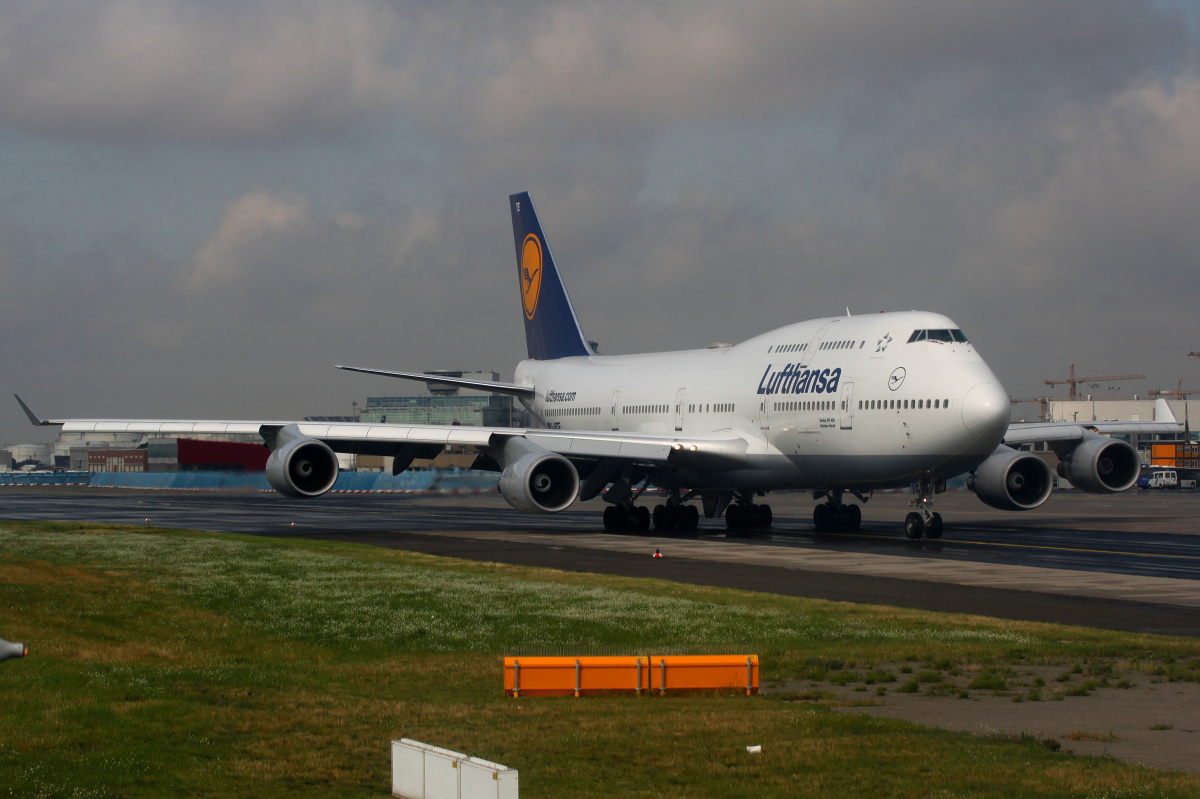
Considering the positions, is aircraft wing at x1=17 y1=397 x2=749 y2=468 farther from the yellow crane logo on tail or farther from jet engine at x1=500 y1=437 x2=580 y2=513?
the yellow crane logo on tail

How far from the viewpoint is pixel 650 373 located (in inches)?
1651

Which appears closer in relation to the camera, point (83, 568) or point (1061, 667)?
point (1061, 667)

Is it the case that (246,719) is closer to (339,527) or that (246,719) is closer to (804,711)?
(804,711)

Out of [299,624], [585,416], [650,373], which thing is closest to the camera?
[299,624]

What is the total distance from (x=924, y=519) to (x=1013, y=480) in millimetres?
4613

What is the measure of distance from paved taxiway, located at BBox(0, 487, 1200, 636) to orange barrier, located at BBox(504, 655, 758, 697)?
6.99m

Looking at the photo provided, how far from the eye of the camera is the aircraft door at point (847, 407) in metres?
32.0

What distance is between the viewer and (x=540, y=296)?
49.9m

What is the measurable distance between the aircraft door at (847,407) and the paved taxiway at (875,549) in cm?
306

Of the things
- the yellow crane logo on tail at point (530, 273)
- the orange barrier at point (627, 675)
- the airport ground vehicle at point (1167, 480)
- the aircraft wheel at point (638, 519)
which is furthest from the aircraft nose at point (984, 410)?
the airport ground vehicle at point (1167, 480)

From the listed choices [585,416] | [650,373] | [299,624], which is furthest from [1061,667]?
[585,416]

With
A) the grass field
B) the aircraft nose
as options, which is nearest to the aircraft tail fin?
the aircraft nose

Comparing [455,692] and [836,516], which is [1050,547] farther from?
[455,692]

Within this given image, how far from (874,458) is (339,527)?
17.5m
